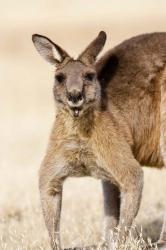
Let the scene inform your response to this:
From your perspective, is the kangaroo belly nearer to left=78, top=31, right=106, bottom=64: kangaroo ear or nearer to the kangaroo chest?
the kangaroo chest

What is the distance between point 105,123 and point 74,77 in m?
0.55

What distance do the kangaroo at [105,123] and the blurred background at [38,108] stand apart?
83 centimetres

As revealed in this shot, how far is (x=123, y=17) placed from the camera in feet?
101

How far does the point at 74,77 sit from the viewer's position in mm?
6020

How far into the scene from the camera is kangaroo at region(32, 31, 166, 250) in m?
6.15

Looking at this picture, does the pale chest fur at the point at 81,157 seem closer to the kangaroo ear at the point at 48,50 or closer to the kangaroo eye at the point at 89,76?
the kangaroo eye at the point at 89,76

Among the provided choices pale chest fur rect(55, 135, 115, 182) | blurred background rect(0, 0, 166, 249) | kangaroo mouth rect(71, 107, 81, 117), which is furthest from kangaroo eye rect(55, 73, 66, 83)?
blurred background rect(0, 0, 166, 249)

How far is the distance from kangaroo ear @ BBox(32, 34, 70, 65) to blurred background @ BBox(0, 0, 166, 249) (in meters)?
1.59

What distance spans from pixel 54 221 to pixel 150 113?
1261mm

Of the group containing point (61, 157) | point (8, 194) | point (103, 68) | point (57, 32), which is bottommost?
point (8, 194)

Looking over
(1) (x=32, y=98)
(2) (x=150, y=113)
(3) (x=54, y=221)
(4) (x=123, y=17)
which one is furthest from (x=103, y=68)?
(4) (x=123, y=17)

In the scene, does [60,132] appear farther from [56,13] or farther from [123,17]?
[56,13]

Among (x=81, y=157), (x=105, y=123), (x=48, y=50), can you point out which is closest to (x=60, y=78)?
(x=48, y=50)

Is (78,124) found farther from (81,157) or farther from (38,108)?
(38,108)
